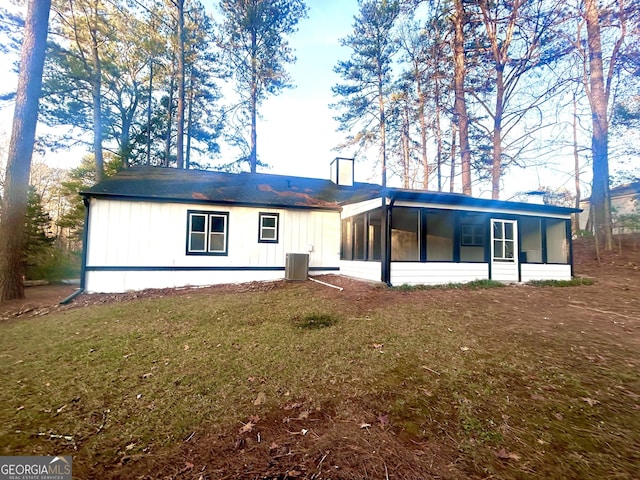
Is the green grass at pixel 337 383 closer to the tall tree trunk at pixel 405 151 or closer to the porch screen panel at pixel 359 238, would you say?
the porch screen panel at pixel 359 238

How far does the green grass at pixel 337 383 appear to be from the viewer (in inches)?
89.5

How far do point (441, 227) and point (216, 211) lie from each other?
8422 millimetres

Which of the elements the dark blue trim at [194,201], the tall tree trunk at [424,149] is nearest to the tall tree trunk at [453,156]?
the tall tree trunk at [424,149]

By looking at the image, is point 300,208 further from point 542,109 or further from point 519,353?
point 542,109

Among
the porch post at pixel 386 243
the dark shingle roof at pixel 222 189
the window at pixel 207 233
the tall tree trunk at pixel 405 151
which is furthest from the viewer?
the tall tree trunk at pixel 405 151

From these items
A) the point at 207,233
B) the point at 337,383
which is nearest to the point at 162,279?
the point at 207,233

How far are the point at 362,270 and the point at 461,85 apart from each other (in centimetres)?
1038

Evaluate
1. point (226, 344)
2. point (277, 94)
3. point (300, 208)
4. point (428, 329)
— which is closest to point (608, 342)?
point (428, 329)

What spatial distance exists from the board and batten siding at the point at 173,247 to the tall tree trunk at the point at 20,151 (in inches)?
57.6

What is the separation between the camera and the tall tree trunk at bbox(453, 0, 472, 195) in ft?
40.5

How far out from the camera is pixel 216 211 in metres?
9.37

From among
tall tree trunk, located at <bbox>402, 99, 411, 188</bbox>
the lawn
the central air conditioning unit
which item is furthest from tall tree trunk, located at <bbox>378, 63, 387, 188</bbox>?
the lawn

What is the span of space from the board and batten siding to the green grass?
10.9 feet

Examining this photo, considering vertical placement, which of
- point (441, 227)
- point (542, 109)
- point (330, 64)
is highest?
point (330, 64)
